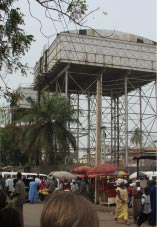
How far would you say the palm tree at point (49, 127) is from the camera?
1682 inches

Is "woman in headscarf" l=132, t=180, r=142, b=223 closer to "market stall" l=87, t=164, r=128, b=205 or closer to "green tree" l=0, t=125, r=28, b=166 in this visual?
"market stall" l=87, t=164, r=128, b=205

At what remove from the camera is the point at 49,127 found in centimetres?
4297

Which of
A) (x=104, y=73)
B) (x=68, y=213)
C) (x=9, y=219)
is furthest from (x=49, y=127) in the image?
(x=68, y=213)

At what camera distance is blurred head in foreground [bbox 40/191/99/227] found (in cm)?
211

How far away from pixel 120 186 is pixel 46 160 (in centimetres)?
2747

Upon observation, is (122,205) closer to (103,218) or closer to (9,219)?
(103,218)

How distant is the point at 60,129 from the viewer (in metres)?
42.5

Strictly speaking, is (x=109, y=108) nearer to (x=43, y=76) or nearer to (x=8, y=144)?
(x=43, y=76)

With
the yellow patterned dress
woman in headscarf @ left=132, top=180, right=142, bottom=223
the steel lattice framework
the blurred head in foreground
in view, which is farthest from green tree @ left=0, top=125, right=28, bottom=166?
the blurred head in foreground

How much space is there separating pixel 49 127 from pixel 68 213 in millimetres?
40940

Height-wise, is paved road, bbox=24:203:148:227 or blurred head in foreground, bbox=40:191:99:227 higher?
blurred head in foreground, bbox=40:191:99:227

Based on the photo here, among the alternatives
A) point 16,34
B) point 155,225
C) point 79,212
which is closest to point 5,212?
point 79,212

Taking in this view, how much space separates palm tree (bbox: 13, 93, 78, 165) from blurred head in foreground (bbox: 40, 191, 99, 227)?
131 feet

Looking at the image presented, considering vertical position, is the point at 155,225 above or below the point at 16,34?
below
